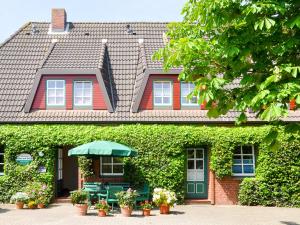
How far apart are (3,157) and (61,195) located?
3172 mm

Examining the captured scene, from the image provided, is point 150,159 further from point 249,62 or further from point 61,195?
point 249,62

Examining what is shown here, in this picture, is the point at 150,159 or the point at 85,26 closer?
the point at 150,159

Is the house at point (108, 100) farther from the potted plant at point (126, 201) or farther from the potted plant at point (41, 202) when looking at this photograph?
the potted plant at point (126, 201)

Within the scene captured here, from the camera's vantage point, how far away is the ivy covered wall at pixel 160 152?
706 inches

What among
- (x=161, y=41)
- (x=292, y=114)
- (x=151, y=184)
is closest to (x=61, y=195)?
(x=151, y=184)

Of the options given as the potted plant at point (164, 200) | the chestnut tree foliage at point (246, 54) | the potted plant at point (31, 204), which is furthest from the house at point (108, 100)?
the chestnut tree foliage at point (246, 54)

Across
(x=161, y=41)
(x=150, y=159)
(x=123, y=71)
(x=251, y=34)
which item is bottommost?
(x=150, y=159)

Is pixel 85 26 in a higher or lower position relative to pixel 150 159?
higher

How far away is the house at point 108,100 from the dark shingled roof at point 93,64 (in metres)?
0.04

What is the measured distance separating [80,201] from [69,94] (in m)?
6.17

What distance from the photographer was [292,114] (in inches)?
754

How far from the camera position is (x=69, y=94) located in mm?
19422

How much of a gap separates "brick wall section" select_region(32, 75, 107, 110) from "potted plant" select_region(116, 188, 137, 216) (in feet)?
18.2

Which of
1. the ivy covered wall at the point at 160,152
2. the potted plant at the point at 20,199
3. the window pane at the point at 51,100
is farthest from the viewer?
the window pane at the point at 51,100
